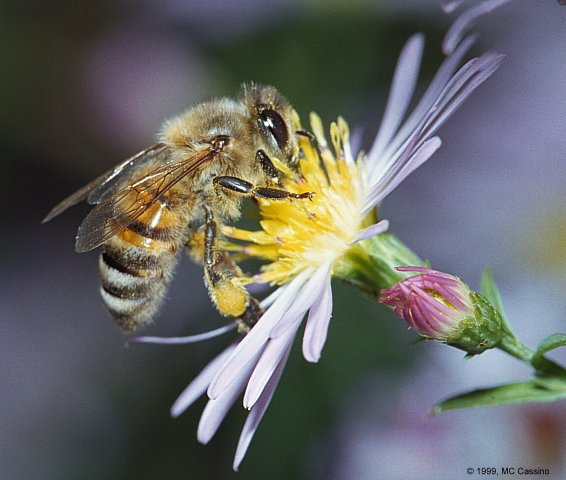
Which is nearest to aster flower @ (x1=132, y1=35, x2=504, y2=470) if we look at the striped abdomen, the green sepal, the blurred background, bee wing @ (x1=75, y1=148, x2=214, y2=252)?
the striped abdomen

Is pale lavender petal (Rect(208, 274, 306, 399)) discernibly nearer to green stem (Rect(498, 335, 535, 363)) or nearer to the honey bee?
the honey bee

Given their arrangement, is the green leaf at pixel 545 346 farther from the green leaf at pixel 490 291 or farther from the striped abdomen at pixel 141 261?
the striped abdomen at pixel 141 261

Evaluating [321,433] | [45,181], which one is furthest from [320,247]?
[45,181]

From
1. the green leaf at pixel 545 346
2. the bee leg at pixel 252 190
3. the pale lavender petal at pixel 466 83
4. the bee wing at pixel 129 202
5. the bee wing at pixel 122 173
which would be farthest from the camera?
the bee wing at pixel 122 173

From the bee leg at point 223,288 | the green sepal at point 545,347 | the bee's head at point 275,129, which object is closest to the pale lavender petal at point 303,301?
the bee leg at point 223,288

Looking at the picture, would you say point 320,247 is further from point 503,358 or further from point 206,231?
point 503,358

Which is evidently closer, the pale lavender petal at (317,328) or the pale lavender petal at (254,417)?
the pale lavender petal at (317,328)
